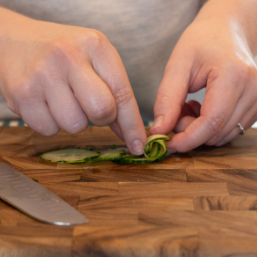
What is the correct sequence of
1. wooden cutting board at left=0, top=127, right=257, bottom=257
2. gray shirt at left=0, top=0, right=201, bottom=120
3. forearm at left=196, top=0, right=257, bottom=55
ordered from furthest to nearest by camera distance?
1. gray shirt at left=0, top=0, right=201, bottom=120
2. forearm at left=196, top=0, right=257, bottom=55
3. wooden cutting board at left=0, top=127, right=257, bottom=257

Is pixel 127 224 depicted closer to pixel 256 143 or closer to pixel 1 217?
pixel 1 217

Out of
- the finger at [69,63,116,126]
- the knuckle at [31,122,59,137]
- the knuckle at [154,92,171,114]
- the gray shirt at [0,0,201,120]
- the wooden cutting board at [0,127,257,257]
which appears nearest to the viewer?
the wooden cutting board at [0,127,257,257]

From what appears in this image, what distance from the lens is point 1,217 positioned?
92 cm

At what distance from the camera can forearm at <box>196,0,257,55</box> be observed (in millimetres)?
1423

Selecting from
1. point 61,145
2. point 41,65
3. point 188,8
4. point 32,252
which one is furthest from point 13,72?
point 188,8

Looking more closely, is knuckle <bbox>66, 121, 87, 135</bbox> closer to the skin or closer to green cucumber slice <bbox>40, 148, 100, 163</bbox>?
the skin

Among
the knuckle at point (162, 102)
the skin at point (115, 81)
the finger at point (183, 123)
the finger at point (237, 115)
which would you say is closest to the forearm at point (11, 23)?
the skin at point (115, 81)

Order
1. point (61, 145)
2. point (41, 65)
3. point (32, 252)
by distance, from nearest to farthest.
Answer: point (32, 252), point (41, 65), point (61, 145)

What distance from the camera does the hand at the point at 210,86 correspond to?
1.21 m

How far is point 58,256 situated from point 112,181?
33cm

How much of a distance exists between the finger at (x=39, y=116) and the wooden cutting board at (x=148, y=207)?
5.4 inches

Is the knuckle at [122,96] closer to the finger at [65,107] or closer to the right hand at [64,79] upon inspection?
the right hand at [64,79]

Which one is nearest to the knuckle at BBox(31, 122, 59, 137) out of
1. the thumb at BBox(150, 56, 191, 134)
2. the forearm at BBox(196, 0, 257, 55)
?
the thumb at BBox(150, 56, 191, 134)

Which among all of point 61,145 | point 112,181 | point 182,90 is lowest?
point 61,145
